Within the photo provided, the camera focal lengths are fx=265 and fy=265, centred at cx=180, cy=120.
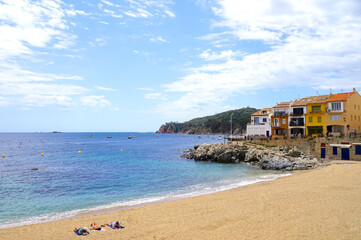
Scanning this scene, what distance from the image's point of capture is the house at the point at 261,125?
176 feet

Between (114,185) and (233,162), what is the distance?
23135mm

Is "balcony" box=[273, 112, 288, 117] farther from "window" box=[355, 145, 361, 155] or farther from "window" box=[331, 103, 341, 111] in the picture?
"window" box=[355, 145, 361, 155]

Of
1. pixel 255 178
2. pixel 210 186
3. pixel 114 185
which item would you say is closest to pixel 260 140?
pixel 255 178

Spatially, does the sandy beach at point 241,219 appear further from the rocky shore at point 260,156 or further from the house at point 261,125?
the house at point 261,125

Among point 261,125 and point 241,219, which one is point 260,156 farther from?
point 241,219

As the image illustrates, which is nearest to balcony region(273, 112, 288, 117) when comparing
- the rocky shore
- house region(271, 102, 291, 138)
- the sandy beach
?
house region(271, 102, 291, 138)

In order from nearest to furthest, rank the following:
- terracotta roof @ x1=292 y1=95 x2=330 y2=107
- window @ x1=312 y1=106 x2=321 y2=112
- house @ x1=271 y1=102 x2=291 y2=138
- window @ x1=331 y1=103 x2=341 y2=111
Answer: window @ x1=331 y1=103 x2=341 y2=111 < window @ x1=312 y1=106 x2=321 y2=112 < terracotta roof @ x1=292 y1=95 x2=330 y2=107 < house @ x1=271 y1=102 x2=291 y2=138

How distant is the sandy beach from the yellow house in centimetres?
2590

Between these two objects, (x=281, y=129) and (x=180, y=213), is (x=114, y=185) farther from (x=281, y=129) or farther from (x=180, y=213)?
(x=281, y=129)

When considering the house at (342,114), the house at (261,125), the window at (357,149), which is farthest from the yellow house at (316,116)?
the window at (357,149)

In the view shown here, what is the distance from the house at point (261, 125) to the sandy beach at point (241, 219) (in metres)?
32.6

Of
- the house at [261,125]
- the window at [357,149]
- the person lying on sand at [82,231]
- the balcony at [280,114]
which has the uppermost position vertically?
the balcony at [280,114]

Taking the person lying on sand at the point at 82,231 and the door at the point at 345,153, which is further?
the door at the point at 345,153

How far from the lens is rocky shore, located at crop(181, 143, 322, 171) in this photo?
36.7 meters
